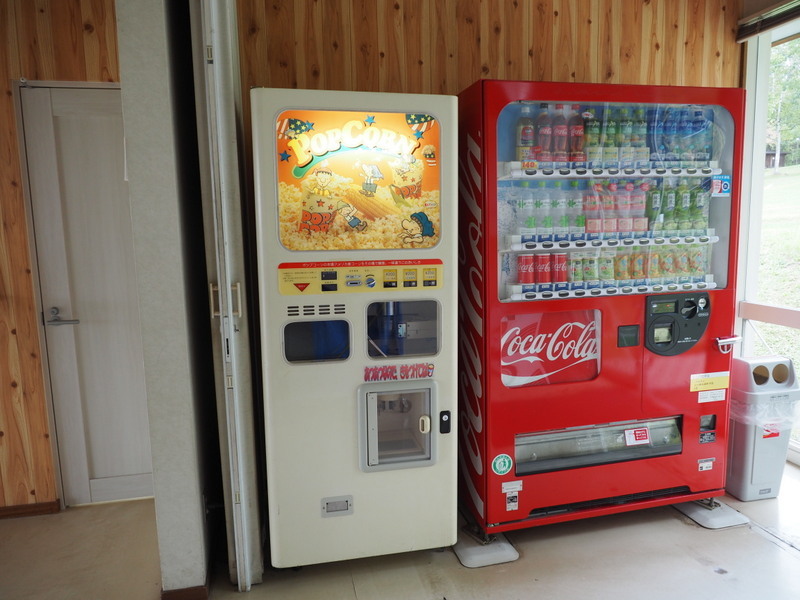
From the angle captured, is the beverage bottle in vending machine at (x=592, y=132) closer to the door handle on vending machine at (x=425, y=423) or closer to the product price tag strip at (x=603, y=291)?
the product price tag strip at (x=603, y=291)

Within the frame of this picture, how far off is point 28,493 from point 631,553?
3.13 m

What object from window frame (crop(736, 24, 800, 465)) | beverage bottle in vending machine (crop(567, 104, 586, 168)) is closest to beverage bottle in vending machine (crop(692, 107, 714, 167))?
beverage bottle in vending machine (crop(567, 104, 586, 168))

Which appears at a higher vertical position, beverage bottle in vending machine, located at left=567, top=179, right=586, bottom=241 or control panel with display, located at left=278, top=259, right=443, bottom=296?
beverage bottle in vending machine, located at left=567, top=179, right=586, bottom=241

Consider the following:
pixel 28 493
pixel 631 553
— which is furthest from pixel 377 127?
pixel 28 493

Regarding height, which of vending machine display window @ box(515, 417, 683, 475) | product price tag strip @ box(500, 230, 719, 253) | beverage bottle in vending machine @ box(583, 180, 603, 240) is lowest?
vending machine display window @ box(515, 417, 683, 475)

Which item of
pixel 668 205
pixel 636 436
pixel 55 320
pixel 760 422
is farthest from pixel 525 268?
pixel 55 320

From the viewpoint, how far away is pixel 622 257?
8.58 feet

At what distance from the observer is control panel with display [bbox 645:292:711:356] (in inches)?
102

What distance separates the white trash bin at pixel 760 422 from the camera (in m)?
2.86

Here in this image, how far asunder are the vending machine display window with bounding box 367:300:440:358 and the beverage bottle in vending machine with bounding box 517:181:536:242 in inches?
23.1

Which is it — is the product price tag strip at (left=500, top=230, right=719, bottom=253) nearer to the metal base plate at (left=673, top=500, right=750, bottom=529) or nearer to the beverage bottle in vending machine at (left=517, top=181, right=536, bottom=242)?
the beverage bottle in vending machine at (left=517, top=181, right=536, bottom=242)

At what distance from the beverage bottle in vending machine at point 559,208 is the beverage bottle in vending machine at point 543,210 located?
2 cm

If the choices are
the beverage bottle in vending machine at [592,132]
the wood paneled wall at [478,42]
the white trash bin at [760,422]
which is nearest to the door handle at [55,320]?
the wood paneled wall at [478,42]

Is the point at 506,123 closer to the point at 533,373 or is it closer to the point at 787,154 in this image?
the point at 533,373
